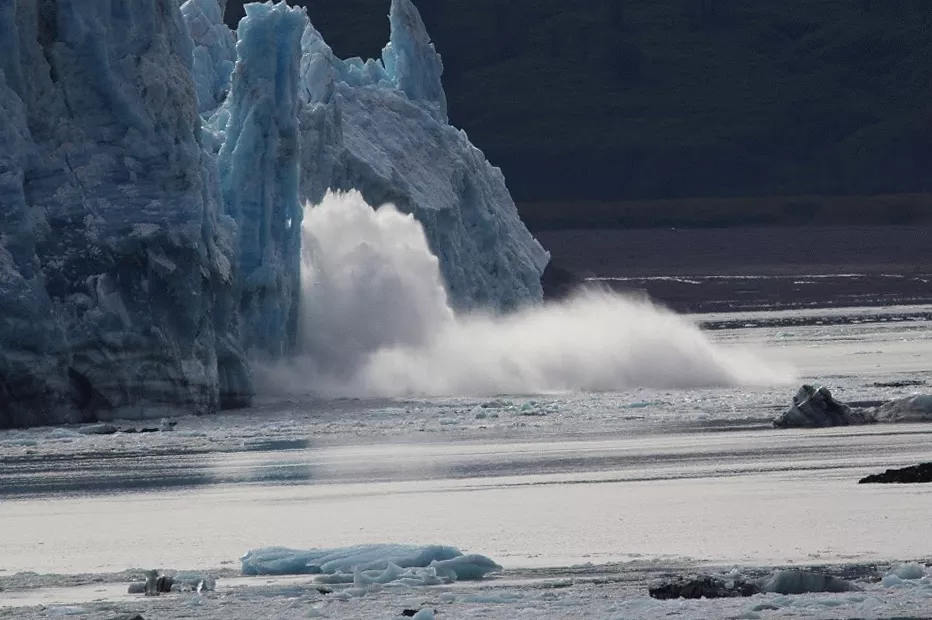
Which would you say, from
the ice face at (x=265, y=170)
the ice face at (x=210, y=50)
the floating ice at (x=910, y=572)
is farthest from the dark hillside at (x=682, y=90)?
the floating ice at (x=910, y=572)

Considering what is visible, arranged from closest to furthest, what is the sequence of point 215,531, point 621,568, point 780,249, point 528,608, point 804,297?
point 528,608 < point 621,568 < point 215,531 < point 804,297 < point 780,249

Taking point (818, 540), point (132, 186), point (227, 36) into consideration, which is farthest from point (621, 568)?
point (227, 36)

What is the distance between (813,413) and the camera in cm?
2361

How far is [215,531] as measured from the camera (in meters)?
16.5

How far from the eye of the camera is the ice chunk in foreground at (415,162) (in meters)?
36.5

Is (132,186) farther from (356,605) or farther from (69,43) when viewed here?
(356,605)

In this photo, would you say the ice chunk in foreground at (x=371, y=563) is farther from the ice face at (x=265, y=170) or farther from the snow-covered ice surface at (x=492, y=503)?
the ice face at (x=265, y=170)

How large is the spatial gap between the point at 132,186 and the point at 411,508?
39.9 ft

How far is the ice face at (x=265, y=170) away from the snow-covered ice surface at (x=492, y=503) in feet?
7.66

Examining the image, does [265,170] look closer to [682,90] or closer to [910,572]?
[910,572]

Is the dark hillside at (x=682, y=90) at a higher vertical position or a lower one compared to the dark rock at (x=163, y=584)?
higher

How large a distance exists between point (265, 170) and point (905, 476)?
52.1ft

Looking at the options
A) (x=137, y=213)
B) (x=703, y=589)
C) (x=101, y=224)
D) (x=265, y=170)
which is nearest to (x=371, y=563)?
(x=703, y=589)

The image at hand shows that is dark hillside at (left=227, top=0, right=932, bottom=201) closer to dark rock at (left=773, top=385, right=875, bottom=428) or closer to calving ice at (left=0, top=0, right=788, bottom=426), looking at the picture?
calving ice at (left=0, top=0, right=788, bottom=426)
